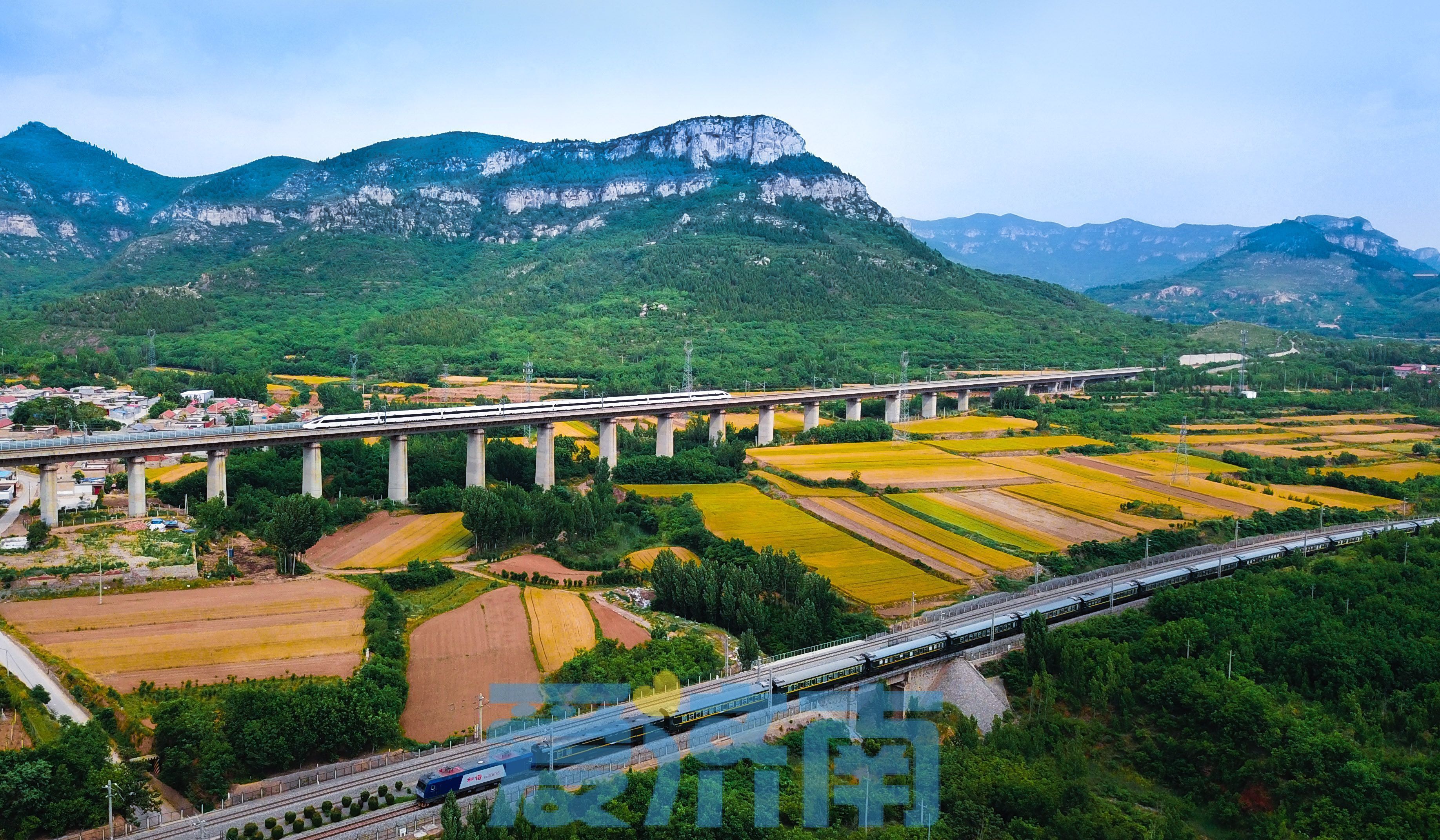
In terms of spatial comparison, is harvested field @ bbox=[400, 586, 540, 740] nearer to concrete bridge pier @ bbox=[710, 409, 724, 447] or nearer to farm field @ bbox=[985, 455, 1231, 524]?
farm field @ bbox=[985, 455, 1231, 524]

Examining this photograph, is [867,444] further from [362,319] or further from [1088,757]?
[362,319]

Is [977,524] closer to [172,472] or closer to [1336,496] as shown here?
[1336,496]

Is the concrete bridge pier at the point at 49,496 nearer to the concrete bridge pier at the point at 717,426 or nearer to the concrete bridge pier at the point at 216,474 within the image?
the concrete bridge pier at the point at 216,474

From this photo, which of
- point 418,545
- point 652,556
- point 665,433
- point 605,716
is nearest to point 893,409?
point 665,433

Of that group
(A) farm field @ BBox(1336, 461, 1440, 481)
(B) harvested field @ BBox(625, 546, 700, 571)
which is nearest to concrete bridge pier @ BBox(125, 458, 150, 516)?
(B) harvested field @ BBox(625, 546, 700, 571)

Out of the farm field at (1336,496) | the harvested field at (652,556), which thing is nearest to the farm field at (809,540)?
the harvested field at (652,556)
